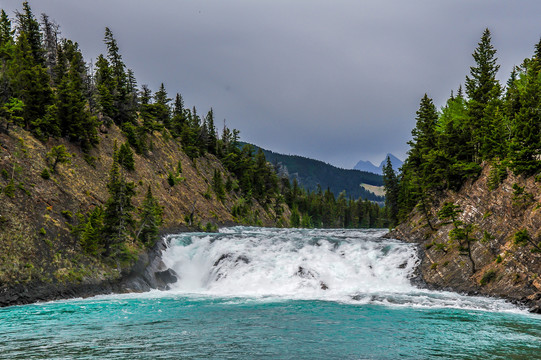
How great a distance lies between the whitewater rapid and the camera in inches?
953

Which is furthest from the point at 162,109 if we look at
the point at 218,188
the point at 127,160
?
the point at 127,160

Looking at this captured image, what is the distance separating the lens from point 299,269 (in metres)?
28.8

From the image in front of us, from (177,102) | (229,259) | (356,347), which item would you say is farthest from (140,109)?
(356,347)

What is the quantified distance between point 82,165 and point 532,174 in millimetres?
40329

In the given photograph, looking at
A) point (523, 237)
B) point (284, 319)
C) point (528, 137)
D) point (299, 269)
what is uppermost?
point (528, 137)

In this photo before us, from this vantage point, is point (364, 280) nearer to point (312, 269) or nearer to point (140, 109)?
point (312, 269)

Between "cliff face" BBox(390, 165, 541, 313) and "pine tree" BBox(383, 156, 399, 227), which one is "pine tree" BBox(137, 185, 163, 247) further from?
"pine tree" BBox(383, 156, 399, 227)

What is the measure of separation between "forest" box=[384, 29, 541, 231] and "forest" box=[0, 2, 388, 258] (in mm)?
26699

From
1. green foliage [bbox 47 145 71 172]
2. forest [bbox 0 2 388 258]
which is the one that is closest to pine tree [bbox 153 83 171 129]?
forest [bbox 0 2 388 258]

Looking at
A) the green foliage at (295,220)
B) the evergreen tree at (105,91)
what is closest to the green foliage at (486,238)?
the evergreen tree at (105,91)

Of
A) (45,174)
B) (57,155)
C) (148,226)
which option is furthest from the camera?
(148,226)

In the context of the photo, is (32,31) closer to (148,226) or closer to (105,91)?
(105,91)

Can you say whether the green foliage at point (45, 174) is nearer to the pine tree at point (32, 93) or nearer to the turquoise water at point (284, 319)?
the pine tree at point (32, 93)

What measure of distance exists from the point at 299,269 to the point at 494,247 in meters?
14.6
